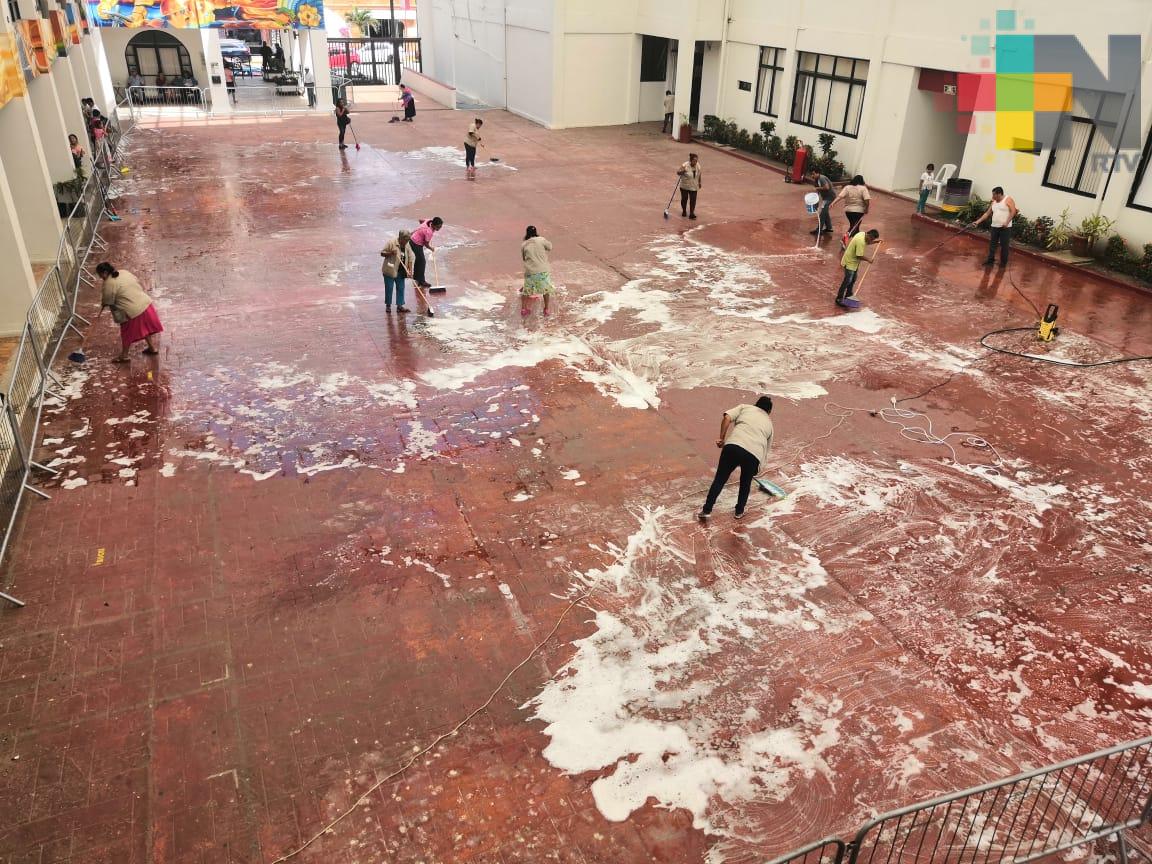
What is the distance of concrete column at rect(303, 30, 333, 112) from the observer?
98.3 feet

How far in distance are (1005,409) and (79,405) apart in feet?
38.8

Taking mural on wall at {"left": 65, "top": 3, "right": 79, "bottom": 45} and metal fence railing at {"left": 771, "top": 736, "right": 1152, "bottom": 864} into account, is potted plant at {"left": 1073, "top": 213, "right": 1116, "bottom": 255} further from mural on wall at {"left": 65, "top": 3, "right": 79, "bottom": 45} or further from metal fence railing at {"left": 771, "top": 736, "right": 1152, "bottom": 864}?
mural on wall at {"left": 65, "top": 3, "right": 79, "bottom": 45}

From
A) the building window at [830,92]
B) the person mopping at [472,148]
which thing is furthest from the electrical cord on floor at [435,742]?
the building window at [830,92]

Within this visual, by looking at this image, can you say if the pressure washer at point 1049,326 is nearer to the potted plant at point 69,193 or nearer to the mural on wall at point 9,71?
the mural on wall at point 9,71

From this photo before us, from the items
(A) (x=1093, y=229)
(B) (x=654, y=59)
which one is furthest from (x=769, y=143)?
(A) (x=1093, y=229)

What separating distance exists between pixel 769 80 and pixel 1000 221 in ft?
40.0

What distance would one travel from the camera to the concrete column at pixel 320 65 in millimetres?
29969

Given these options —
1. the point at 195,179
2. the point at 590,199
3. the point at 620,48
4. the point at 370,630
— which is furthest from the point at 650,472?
the point at 620,48

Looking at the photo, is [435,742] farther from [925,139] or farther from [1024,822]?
[925,139]

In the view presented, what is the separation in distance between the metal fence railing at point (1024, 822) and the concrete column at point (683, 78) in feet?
83.1

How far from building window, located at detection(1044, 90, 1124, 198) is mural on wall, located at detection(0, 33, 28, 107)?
64.0 ft

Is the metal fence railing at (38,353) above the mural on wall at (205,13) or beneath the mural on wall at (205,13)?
beneath

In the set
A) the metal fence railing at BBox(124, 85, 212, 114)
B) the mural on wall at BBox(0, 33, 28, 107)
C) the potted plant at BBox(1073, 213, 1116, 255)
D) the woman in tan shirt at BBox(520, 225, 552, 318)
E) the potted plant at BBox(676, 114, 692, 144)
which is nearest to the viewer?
the mural on wall at BBox(0, 33, 28, 107)

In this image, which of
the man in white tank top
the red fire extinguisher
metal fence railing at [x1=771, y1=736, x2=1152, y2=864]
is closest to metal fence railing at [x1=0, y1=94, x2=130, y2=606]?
metal fence railing at [x1=771, y1=736, x2=1152, y2=864]
